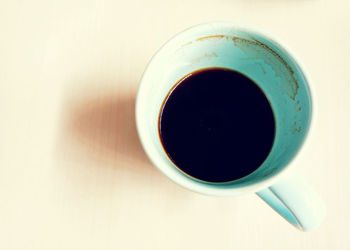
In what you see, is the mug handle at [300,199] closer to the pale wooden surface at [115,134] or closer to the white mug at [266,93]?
the white mug at [266,93]

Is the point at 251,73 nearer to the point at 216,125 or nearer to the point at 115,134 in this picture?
the point at 216,125

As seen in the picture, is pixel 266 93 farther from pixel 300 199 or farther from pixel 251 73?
pixel 300 199

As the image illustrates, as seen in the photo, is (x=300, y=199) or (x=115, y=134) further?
(x=115, y=134)

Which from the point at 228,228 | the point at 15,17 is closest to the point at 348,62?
the point at 228,228

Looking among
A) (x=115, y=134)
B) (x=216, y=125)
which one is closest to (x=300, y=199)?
(x=216, y=125)

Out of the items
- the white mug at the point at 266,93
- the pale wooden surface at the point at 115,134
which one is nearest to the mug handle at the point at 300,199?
the white mug at the point at 266,93

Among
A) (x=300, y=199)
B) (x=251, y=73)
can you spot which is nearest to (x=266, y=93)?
(x=251, y=73)

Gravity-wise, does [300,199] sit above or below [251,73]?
below
